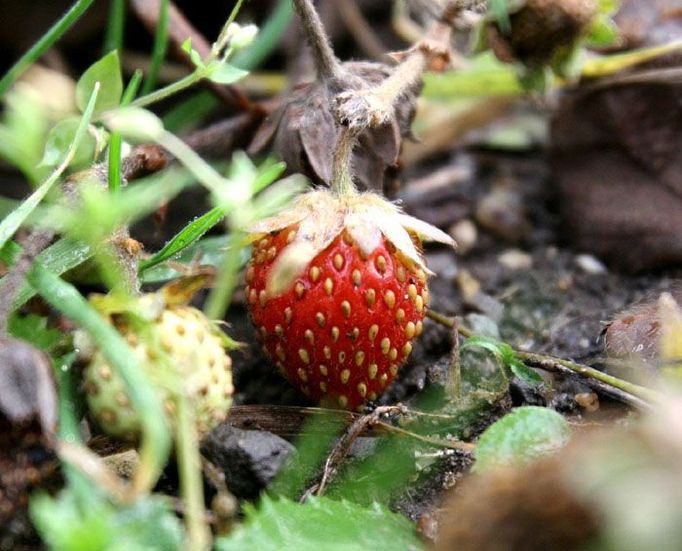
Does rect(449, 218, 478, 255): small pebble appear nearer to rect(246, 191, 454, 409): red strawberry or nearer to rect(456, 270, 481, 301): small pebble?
rect(456, 270, 481, 301): small pebble

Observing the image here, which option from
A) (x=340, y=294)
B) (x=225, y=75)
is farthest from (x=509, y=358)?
(x=225, y=75)

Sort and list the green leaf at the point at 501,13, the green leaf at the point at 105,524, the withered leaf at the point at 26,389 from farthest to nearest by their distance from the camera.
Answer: the green leaf at the point at 501,13 < the withered leaf at the point at 26,389 < the green leaf at the point at 105,524

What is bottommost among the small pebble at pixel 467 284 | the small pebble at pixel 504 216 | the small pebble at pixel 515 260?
the small pebble at pixel 515 260

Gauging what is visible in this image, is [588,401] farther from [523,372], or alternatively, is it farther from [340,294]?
[340,294]

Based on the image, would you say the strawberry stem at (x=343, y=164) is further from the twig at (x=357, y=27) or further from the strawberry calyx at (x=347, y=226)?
the twig at (x=357, y=27)

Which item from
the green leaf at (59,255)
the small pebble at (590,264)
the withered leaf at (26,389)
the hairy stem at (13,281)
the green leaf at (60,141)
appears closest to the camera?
the withered leaf at (26,389)

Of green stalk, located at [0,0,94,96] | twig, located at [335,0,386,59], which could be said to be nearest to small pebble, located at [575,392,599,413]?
green stalk, located at [0,0,94,96]

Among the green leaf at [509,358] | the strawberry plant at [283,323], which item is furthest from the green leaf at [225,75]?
the green leaf at [509,358]
